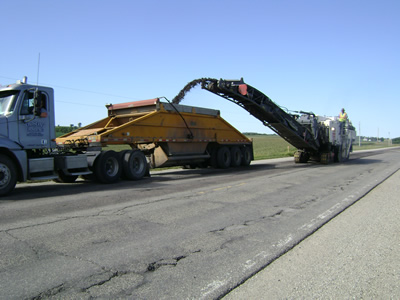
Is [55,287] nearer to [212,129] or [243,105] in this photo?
[212,129]

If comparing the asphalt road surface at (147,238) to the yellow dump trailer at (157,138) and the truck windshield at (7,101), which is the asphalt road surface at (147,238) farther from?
the yellow dump trailer at (157,138)

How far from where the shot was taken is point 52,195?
28.1 feet

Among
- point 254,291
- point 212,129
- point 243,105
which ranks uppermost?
point 243,105

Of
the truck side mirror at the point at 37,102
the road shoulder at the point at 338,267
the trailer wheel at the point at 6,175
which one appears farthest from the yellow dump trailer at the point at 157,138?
the road shoulder at the point at 338,267

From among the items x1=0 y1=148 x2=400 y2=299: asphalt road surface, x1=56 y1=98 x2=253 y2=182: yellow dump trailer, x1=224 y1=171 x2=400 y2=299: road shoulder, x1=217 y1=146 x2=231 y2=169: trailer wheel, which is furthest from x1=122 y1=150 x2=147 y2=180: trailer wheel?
x1=224 y1=171 x2=400 y2=299: road shoulder

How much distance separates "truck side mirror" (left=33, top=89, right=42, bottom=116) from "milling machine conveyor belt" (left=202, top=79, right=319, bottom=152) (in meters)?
8.34

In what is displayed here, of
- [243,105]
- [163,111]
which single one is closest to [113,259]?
[163,111]

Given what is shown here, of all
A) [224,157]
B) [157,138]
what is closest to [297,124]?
[224,157]

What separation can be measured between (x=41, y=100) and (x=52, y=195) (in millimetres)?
2682

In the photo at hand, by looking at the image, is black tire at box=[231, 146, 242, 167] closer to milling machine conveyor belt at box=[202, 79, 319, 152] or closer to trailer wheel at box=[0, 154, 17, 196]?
milling machine conveyor belt at box=[202, 79, 319, 152]

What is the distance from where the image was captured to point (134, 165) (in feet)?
40.0

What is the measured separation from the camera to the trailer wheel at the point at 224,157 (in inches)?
674

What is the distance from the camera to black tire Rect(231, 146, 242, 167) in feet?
59.9

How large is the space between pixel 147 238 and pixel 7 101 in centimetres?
648
